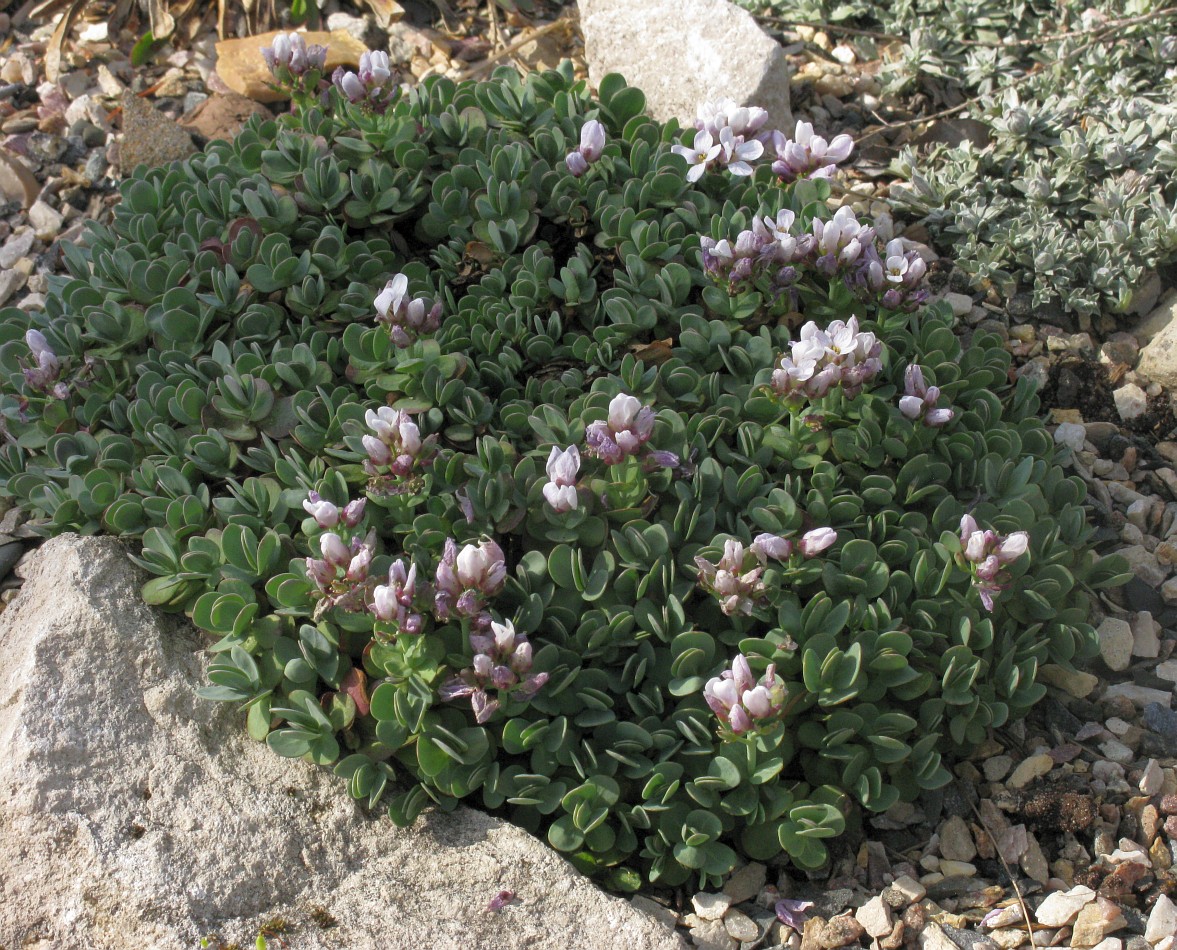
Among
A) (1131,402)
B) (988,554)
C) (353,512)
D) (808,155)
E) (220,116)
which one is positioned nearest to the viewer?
(353,512)

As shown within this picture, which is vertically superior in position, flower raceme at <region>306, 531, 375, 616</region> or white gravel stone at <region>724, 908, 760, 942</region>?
flower raceme at <region>306, 531, 375, 616</region>

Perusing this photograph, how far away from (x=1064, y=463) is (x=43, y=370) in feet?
10.5

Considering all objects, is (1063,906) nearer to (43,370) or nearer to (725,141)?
(725,141)

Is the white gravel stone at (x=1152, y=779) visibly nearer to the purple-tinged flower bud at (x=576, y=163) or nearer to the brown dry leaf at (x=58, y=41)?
the purple-tinged flower bud at (x=576, y=163)

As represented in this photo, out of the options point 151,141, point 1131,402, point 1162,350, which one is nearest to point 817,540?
point 1131,402

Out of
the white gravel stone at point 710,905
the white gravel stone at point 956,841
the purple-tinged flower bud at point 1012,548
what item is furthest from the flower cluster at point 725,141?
the white gravel stone at point 710,905

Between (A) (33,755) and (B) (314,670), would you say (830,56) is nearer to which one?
(B) (314,670)

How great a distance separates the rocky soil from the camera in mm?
2822

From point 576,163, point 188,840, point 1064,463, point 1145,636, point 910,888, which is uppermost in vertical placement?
point 576,163

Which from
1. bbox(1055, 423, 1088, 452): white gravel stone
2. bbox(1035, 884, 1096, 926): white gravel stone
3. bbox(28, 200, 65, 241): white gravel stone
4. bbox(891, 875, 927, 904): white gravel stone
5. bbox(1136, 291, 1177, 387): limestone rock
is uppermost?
bbox(28, 200, 65, 241): white gravel stone

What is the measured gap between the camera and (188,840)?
2.65 metres

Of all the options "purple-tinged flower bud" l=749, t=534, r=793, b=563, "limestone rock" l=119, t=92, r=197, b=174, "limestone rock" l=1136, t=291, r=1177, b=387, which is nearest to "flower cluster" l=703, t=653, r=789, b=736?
"purple-tinged flower bud" l=749, t=534, r=793, b=563

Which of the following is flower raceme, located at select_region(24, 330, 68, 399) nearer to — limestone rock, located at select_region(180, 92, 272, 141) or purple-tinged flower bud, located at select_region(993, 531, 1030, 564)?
limestone rock, located at select_region(180, 92, 272, 141)

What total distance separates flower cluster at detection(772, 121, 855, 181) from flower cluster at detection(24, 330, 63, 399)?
238cm
